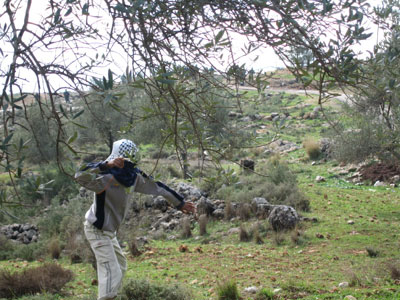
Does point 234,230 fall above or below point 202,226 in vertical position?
below

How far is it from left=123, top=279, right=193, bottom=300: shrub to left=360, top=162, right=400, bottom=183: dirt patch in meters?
10.5

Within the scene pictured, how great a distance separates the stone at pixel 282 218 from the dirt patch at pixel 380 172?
17.2ft

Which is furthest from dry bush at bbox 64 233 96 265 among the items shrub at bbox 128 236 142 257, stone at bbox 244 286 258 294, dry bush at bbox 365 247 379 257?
dry bush at bbox 365 247 379 257

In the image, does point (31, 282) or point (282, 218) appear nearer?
point (31, 282)

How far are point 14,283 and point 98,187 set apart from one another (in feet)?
12.0

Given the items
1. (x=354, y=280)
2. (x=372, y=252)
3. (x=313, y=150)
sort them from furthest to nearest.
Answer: (x=313, y=150), (x=372, y=252), (x=354, y=280)

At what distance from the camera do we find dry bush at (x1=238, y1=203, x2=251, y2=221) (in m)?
11.5

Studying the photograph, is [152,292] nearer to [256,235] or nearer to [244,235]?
[256,235]

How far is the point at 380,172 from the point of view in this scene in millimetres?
14531

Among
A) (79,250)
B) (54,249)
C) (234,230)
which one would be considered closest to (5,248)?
(54,249)

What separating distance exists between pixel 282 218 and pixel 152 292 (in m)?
5.20

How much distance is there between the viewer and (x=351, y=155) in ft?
42.7

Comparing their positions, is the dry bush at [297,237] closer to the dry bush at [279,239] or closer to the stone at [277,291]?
the dry bush at [279,239]

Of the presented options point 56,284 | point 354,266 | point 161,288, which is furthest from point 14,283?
point 354,266
